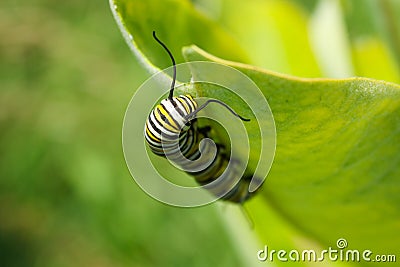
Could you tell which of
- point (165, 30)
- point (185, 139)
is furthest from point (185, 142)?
point (165, 30)

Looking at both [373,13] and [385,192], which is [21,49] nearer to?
[373,13]

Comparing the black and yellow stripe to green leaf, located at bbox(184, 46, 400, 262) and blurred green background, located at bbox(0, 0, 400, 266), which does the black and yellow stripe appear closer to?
green leaf, located at bbox(184, 46, 400, 262)

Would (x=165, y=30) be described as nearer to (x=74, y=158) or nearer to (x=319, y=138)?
(x=319, y=138)

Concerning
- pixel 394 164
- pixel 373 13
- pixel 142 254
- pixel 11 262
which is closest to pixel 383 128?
pixel 394 164

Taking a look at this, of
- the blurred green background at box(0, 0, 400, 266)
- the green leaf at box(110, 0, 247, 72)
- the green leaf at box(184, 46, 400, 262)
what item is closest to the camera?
the green leaf at box(184, 46, 400, 262)

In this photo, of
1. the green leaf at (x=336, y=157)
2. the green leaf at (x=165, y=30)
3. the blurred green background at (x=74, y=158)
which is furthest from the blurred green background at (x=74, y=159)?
the green leaf at (x=336, y=157)

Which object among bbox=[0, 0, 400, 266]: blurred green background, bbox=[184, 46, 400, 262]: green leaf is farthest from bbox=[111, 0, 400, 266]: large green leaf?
bbox=[0, 0, 400, 266]: blurred green background
